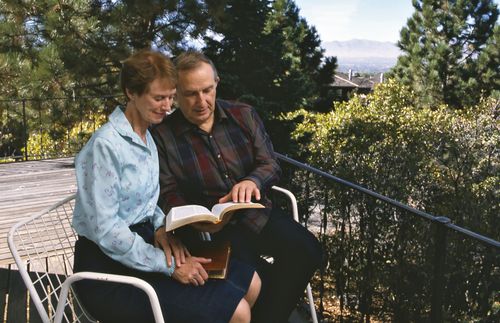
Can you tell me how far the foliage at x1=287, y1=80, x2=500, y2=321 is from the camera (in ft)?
13.0

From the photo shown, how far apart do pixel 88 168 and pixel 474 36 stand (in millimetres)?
25305

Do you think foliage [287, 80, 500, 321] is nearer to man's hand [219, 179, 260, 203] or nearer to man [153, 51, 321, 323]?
man [153, 51, 321, 323]

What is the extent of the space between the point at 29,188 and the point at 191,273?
14.4ft

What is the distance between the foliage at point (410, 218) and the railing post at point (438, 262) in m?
0.76

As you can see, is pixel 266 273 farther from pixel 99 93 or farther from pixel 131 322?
pixel 99 93

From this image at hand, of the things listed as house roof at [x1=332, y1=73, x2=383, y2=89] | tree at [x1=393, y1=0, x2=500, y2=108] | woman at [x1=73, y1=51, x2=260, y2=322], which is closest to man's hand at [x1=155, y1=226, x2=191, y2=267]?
woman at [x1=73, y1=51, x2=260, y2=322]

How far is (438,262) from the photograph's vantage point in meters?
2.14

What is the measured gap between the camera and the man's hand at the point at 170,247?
1.62 m

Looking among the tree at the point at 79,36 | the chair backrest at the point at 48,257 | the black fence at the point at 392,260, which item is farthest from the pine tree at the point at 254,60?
the chair backrest at the point at 48,257

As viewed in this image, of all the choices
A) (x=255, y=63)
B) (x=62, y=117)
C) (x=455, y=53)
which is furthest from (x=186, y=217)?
(x=455, y=53)

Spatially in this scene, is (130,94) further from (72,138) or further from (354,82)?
(354,82)

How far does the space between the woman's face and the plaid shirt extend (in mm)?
366

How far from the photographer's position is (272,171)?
2.16 metres

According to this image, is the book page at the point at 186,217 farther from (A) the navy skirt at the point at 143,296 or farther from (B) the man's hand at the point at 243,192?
(B) the man's hand at the point at 243,192
